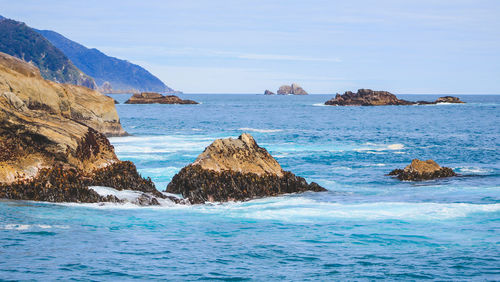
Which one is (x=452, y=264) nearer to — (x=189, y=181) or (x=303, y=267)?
(x=303, y=267)

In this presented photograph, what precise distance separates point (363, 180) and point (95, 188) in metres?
12.6

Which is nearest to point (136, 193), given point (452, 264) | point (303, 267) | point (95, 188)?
point (95, 188)

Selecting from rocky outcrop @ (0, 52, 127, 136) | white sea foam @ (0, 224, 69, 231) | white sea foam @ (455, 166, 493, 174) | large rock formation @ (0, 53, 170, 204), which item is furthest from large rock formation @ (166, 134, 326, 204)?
white sea foam @ (455, 166, 493, 174)

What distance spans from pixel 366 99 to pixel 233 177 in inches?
6646

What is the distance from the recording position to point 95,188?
18.1 m

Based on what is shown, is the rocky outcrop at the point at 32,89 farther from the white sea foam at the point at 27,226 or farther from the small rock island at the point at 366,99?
the small rock island at the point at 366,99

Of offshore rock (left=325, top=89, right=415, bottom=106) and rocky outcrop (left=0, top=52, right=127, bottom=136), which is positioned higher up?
offshore rock (left=325, top=89, right=415, bottom=106)

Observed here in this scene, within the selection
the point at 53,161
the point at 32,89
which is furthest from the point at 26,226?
the point at 32,89

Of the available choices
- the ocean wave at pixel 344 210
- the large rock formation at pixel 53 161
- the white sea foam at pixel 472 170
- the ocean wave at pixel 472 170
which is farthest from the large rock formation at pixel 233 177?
the white sea foam at pixel 472 170

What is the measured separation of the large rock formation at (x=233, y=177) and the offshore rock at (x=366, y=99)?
162969 mm

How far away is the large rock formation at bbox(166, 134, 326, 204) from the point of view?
18.9 metres

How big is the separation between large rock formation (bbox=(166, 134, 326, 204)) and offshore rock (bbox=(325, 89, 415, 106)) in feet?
535

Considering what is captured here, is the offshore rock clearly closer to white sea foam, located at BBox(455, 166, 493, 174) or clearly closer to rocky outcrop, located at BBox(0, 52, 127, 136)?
rocky outcrop, located at BBox(0, 52, 127, 136)

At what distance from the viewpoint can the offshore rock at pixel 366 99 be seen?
182375 millimetres
